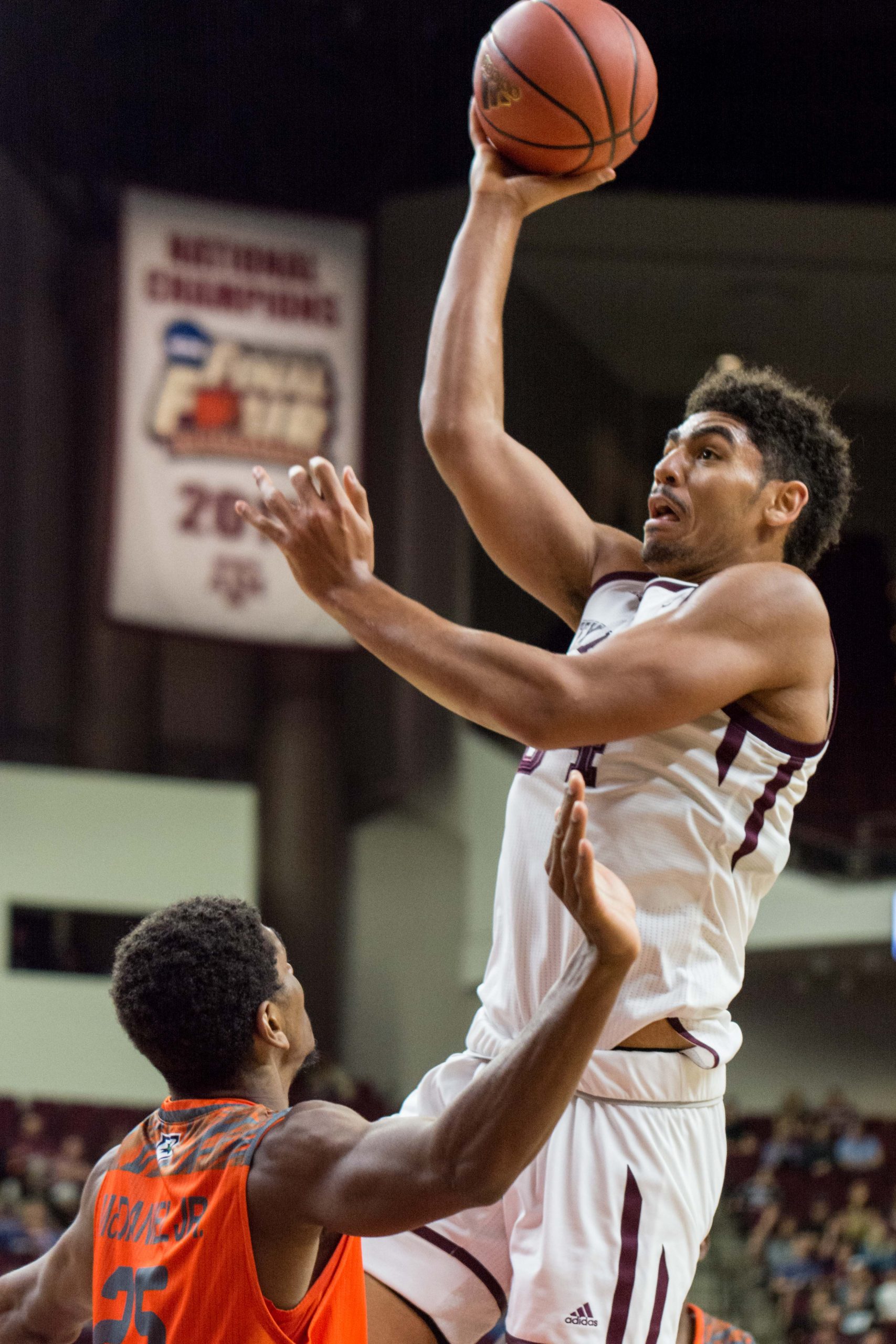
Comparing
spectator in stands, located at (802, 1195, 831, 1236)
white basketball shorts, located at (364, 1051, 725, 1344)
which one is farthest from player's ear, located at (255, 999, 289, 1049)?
spectator in stands, located at (802, 1195, 831, 1236)

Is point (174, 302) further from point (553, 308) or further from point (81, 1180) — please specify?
point (81, 1180)

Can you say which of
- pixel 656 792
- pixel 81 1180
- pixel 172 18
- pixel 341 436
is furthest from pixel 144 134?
pixel 656 792

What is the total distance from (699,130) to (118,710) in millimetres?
6351

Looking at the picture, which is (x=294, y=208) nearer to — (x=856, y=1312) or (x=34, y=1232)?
(x=34, y=1232)

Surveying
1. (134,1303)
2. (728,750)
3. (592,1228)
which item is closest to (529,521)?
(728,750)

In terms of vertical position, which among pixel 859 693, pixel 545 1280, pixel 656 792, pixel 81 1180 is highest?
pixel 656 792

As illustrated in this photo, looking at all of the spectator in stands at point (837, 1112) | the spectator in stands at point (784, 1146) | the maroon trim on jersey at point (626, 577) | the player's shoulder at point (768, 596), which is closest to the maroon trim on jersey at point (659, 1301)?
the player's shoulder at point (768, 596)

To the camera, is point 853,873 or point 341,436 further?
point 853,873

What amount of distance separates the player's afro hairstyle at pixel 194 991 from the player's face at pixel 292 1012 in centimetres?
3

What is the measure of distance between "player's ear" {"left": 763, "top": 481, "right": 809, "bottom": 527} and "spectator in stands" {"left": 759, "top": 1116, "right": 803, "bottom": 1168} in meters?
10.4

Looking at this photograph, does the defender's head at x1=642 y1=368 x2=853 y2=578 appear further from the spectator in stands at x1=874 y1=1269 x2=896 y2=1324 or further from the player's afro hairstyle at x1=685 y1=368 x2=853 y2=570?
the spectator in stands at x1=874 y1=1269 x2=896 y2=1324

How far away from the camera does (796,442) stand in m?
2.71

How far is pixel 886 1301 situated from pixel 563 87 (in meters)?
8.77

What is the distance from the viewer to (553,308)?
1481cm
